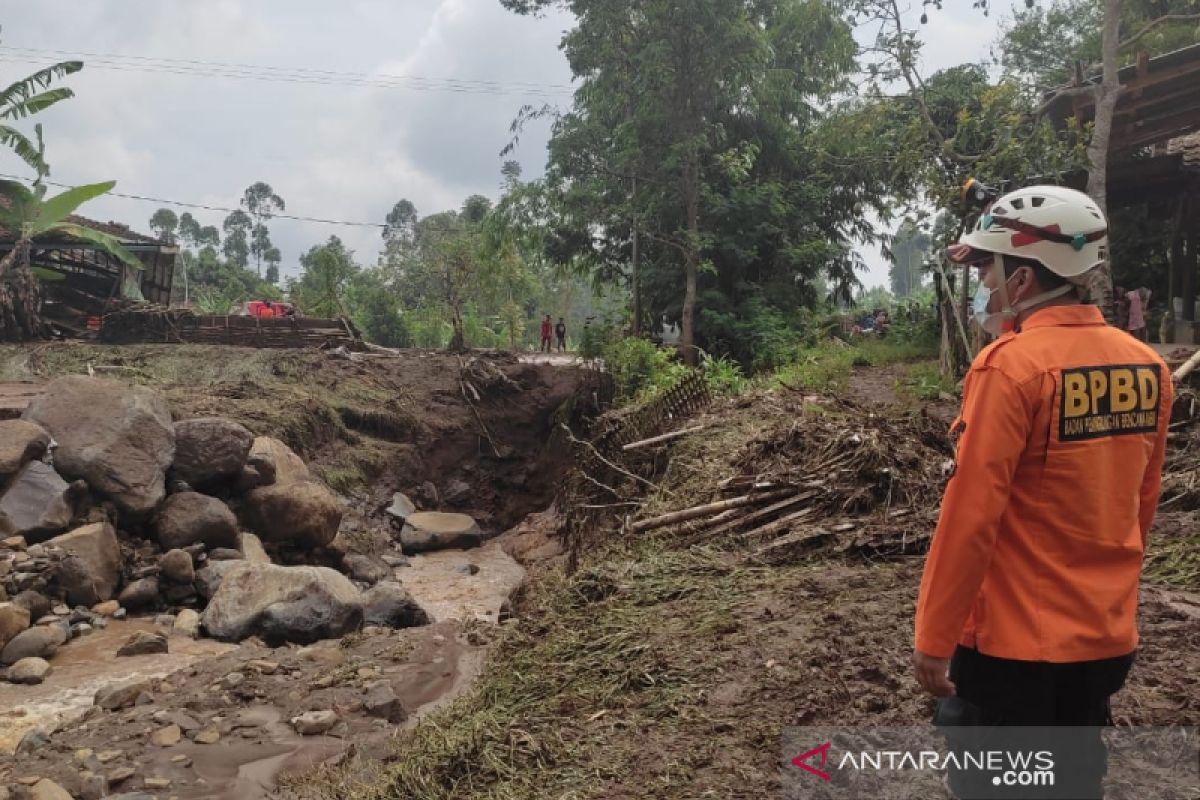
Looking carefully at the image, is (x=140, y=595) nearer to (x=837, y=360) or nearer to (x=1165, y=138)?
(x=837, y=360)

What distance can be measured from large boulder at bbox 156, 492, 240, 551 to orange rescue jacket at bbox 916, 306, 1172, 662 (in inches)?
359

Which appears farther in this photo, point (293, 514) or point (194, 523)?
point (293, 514)

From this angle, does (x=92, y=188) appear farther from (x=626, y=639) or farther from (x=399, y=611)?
(x=626, y=639)

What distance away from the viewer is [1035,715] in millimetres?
1896

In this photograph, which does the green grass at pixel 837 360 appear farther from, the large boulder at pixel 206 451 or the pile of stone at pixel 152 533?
the large boulder at pixel 206 451

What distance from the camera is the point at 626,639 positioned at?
434cm

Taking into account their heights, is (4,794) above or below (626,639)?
below

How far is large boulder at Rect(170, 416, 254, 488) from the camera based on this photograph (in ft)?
32.8

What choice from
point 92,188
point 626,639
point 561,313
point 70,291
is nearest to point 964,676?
point 626,639

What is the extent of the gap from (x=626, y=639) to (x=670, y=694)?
71cm

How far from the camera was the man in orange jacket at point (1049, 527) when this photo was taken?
6.11 feet

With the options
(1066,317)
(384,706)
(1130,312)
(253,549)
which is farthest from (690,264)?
(1066,317)

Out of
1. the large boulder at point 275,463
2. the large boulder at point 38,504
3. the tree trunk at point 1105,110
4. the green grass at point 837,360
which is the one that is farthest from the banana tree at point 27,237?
the tree trunk at point 1105,110

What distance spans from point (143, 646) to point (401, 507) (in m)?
6.96
